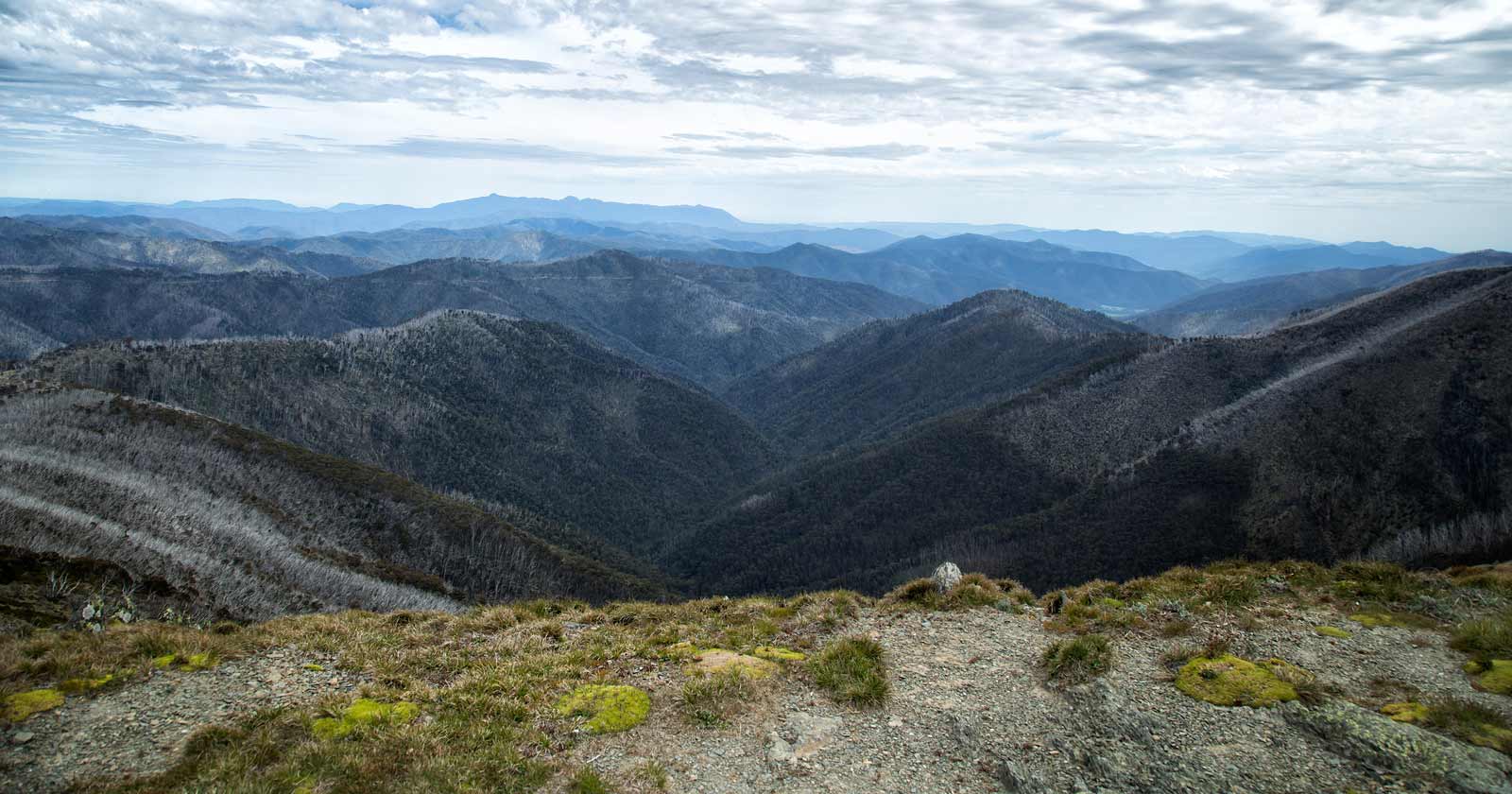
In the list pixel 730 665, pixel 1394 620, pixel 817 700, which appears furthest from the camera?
pixel 1394 620

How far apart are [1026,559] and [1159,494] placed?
76.8ft

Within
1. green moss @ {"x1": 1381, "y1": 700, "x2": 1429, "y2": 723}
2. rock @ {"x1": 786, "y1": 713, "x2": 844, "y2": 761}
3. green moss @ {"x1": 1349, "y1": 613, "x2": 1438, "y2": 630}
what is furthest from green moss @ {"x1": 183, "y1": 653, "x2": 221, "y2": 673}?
green moss @ {"x1": 1349, "y1": 613, "x2": 1438, "y2": 630}

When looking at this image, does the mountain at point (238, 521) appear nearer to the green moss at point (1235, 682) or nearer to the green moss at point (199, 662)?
the green moss at point (199, 662)

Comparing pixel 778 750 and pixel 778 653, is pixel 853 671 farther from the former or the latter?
pixel 778 750

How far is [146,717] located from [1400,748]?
975 inches

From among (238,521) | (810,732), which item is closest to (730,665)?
(810,732)

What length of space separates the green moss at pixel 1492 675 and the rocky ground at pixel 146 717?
25934 mm

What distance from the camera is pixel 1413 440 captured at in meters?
95.6

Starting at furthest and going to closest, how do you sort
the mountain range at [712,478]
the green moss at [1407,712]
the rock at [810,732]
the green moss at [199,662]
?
the mountain range at [712,478] < the green moss at [199,662] < the rock at [810,732] < the green moss at [1407,712]

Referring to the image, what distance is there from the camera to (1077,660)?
17.8 metres

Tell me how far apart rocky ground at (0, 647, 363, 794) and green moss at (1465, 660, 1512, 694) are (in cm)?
2593

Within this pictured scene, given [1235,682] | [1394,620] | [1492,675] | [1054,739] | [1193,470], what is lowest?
[1193,470]

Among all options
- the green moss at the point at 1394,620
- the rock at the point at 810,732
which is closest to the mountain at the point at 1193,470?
the green moss at the point at 1394,620

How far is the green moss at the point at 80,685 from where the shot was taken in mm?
15102
